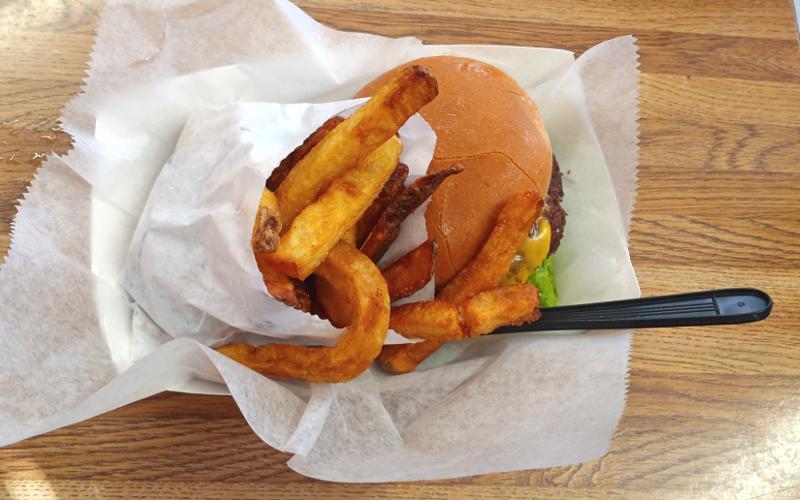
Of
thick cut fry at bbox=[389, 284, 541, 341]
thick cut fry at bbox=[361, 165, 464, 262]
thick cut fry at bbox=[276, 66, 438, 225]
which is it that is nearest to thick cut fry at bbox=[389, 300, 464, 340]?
thick cut fry at bbox=[389, 284, 541, 341]

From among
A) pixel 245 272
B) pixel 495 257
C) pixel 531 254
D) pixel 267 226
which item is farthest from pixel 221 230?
pixel 531 254

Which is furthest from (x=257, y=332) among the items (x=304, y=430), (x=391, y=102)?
(x=391, y=102)

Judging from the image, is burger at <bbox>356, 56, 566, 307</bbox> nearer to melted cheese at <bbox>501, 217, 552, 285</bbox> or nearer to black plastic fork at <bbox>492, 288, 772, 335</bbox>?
Answer: melted cheese at <bbox>501, 217, 552, 285</bbox>

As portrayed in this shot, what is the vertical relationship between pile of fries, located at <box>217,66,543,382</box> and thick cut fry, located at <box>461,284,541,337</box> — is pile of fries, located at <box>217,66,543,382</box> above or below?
above

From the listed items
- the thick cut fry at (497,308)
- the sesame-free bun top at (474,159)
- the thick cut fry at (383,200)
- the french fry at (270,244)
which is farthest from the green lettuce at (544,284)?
the french fry at (270,244)

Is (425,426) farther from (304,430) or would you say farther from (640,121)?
(640,121)

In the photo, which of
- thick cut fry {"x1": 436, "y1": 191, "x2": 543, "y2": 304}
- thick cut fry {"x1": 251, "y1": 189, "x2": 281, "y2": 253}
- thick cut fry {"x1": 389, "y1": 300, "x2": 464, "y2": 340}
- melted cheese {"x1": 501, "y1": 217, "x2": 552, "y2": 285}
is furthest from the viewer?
melted cheese {"x1": 501, "y1": 217, "x2": 552, "y2": 285}

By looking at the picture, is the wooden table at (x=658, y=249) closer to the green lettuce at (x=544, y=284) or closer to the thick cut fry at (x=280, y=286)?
the green lettuce at (x=544, y=284)
